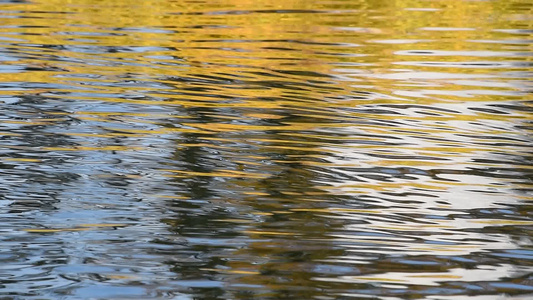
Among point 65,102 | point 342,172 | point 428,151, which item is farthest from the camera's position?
point 65,102

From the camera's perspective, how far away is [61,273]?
3.03 meters

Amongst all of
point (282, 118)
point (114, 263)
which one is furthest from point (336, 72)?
point (114, 263)

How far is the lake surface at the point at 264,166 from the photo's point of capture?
3059mm

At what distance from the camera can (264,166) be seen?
169 inches

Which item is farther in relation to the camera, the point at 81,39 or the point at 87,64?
the point at 81,39

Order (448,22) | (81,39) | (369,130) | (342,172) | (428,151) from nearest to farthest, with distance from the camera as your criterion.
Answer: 1. (342,172)
2. (428,151)
3. (369,130)
4. (81,39)
5. (448,22)

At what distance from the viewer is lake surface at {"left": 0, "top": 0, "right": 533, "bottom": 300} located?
10.0ft

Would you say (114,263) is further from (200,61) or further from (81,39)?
(81,39)

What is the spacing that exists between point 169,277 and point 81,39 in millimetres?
5338

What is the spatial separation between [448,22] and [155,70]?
147 inches

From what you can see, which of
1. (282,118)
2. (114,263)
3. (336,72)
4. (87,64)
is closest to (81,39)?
(87,64)

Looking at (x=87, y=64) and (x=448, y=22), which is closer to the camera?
(x=87, y=64)

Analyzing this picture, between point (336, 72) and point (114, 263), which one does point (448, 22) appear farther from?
point (114, 263)

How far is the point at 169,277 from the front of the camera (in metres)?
3.01
